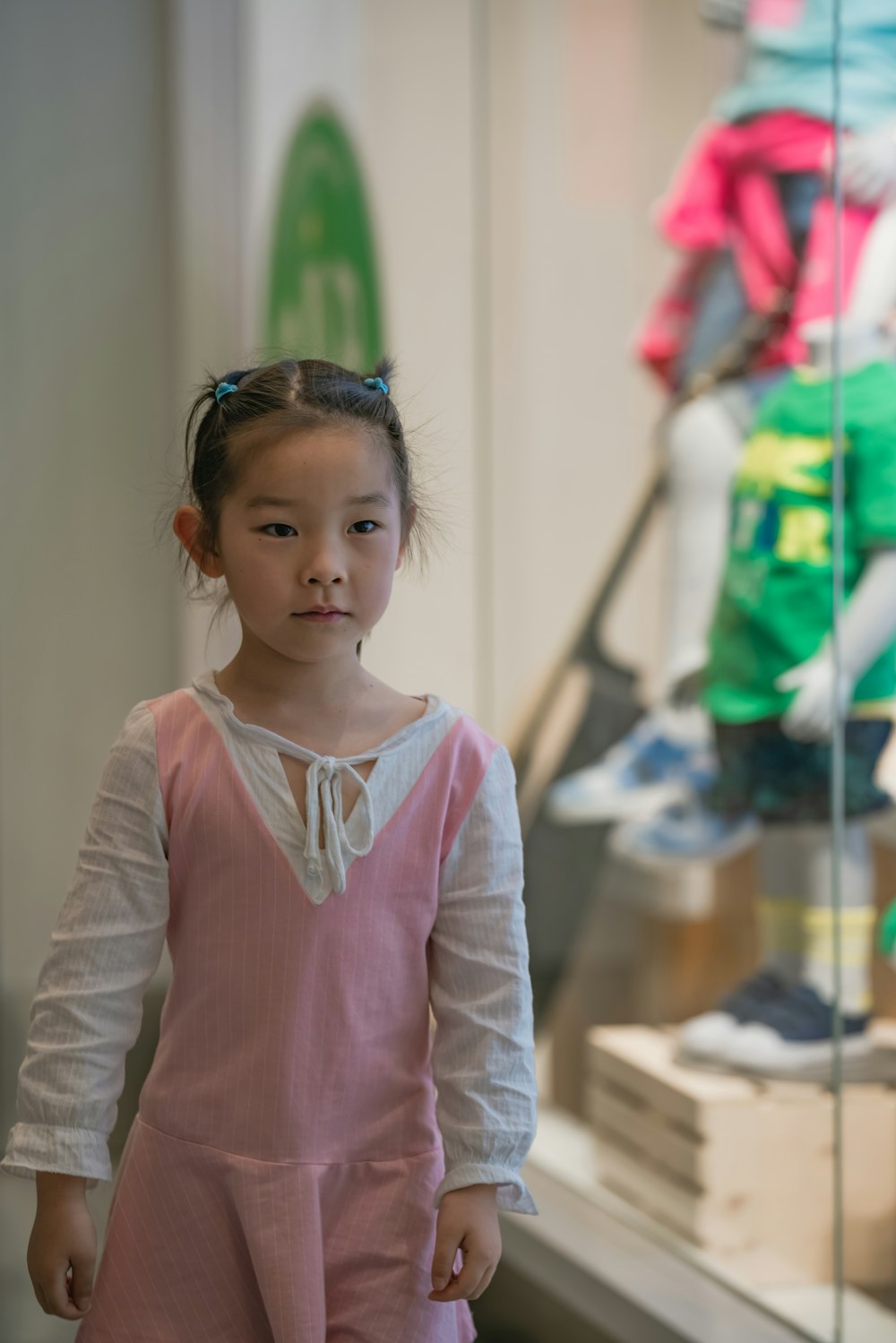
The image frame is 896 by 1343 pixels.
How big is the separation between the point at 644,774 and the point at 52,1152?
4.53 feet

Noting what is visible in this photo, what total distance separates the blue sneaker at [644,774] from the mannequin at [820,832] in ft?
0.66

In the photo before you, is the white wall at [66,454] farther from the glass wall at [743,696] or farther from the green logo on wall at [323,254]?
the glass wall at [743,696]

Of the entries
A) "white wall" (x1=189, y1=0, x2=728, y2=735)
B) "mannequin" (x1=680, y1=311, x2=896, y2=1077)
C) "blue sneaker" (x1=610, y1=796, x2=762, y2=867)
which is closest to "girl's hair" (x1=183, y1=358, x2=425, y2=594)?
"mannequin" (x1=680, y1=311, x2=896, y2=1077)

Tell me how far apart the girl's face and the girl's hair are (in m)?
0.01

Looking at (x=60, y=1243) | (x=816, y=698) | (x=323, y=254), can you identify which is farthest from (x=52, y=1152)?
(x=323, y=254)

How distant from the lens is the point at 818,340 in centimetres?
166

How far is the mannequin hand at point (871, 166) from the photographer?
156cm

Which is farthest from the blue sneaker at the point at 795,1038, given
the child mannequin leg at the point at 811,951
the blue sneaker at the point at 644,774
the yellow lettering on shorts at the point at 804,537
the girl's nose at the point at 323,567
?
the girl's nose at the point at 323,567

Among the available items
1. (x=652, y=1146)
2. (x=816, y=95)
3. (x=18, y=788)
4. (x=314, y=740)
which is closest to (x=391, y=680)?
(x=18, y=788)

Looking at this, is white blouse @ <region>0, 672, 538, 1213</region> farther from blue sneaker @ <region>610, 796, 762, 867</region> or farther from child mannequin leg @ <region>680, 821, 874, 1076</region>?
blue sneaker @ <region>610, 796, 762, 867</region>

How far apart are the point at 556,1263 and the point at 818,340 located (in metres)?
1.16

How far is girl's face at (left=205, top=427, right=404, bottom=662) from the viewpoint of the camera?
889mm

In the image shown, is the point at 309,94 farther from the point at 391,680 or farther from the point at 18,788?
the point at 18,788

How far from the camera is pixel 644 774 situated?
7.04ft
